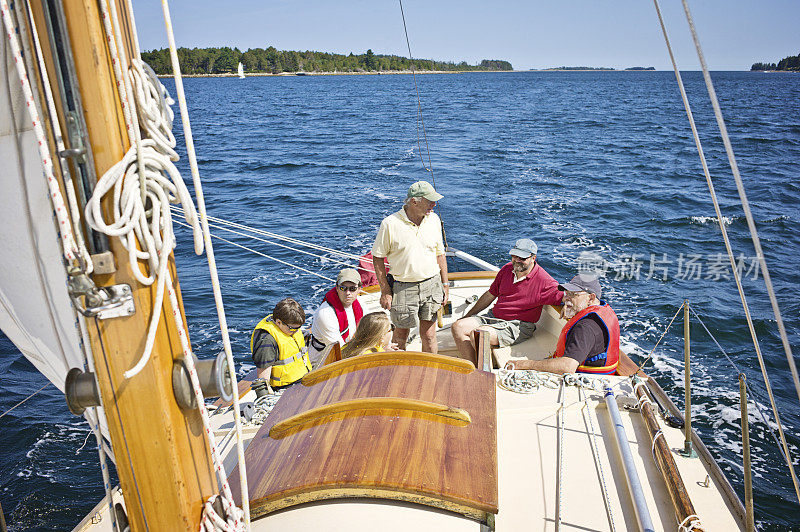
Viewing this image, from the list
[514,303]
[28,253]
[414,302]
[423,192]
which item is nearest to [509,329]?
[514,303]

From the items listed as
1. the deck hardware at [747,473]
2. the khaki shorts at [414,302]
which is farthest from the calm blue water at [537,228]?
the khaki shorts at [414,302]

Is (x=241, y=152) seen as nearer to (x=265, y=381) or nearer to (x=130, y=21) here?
(x=265, y=381)

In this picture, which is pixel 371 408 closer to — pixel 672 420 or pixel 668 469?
pixel 668 469

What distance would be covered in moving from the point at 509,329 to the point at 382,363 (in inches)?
82.3

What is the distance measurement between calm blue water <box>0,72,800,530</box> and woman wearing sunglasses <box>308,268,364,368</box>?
8.21ft

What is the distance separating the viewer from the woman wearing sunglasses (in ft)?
12.6

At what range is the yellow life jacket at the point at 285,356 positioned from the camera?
11.9 feet

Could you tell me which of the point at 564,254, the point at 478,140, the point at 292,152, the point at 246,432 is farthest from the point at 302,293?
the point at 478,140

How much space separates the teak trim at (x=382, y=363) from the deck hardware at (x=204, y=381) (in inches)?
43.5

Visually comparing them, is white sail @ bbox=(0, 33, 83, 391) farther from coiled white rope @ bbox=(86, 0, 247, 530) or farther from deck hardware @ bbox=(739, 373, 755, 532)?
deck hardware @ bbox=(739, 373, 755, 532)

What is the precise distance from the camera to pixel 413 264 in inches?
159

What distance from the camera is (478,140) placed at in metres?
22.8

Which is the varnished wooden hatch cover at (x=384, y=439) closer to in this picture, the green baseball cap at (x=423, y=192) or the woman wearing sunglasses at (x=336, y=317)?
the woman wearing sunglasses at (x=336, y=317)

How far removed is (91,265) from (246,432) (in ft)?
6.34
